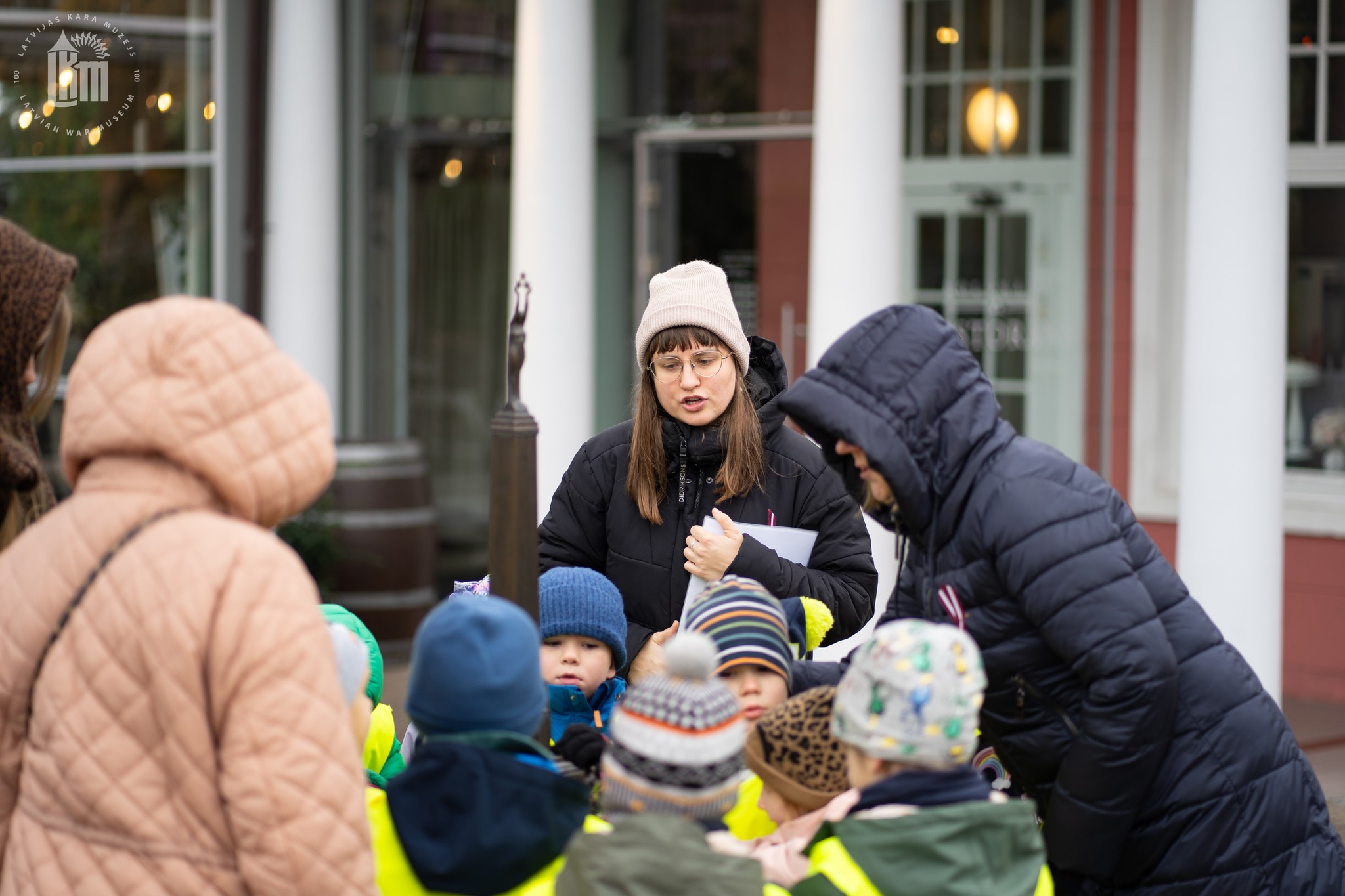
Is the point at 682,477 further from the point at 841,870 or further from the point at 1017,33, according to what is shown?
the point at 1017,33

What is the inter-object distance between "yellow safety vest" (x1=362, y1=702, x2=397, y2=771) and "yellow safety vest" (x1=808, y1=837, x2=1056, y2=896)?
40.4 inches

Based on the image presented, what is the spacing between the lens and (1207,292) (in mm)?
5027

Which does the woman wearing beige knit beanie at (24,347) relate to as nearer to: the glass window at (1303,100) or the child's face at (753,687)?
the child's face at (753,687)

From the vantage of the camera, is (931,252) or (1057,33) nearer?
(1057,33)

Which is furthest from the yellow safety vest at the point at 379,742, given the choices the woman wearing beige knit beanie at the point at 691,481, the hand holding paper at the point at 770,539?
the hand holding paper at the point at 770,539

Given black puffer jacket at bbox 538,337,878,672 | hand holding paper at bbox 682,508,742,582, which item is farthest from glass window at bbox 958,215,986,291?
hand holding paper at bbox 682,508,742,582

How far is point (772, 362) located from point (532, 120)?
355cm

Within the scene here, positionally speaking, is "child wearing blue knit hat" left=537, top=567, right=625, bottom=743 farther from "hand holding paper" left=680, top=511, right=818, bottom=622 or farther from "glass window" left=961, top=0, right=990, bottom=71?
"glass window" left=961, top=0, right=990, bottom=71

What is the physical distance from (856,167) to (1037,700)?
3.65 m

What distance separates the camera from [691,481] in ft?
10.1

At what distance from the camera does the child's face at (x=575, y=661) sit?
278 cm

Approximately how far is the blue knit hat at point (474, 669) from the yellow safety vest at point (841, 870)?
0.43m

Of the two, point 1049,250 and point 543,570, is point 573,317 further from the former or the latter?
point 543,570

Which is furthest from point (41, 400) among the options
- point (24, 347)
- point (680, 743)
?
point (680, 743)
